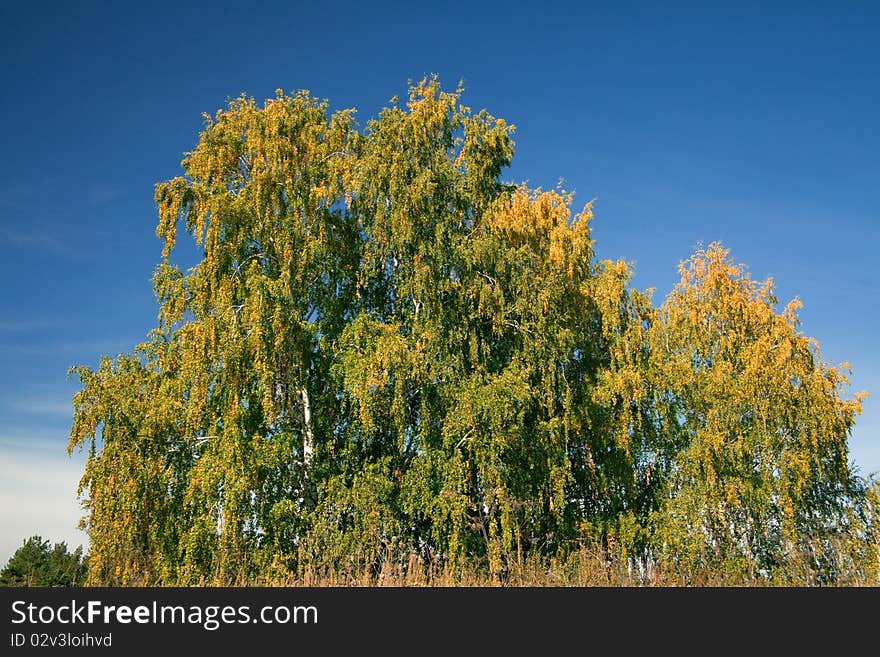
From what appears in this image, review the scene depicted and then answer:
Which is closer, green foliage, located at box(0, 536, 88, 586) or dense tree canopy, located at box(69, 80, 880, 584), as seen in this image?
dense tree canopy, located at box(69, 80, 880, 584)

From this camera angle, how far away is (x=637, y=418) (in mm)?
22719

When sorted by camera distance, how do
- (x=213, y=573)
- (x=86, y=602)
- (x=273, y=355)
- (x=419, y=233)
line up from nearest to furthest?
(x=86, y=602)
(x=213, y=573)
(x=273, y=355)
(x=419, y=233)

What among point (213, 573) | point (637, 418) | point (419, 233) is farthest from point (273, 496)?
point (637, 418)

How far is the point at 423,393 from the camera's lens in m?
18.2

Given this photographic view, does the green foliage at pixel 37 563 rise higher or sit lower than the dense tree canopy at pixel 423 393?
lower

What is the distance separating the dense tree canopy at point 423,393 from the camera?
17.1m

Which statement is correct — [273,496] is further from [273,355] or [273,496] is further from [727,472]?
[727,472]

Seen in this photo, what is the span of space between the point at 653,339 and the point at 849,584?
1304cm

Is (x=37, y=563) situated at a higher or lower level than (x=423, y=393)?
lower

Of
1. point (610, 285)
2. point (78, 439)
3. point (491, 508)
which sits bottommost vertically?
point (491, 508)

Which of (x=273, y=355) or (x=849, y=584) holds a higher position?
(x=273, y=355)

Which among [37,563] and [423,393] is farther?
[37,563]

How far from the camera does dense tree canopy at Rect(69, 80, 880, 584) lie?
674 inches

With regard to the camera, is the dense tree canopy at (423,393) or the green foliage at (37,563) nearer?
the dense tree canopy at (423,393)
